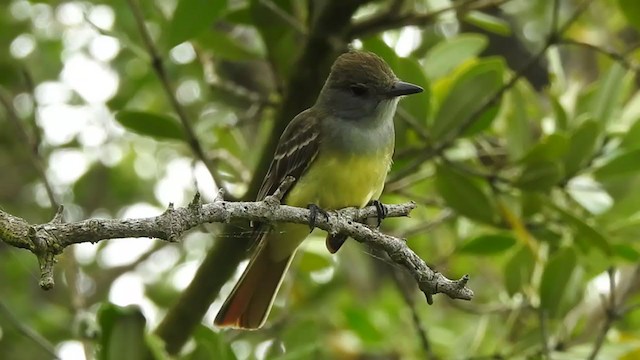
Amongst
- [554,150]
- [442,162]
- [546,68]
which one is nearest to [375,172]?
[442,162]

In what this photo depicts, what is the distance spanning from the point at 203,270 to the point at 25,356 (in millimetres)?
1604

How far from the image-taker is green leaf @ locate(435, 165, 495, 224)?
11.1 feet

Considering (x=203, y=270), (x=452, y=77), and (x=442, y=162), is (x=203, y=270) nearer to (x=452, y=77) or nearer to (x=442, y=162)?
(x=442, y=162)

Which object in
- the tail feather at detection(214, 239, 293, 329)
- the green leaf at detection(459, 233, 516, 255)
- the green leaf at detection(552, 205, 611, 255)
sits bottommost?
the tail feather at detection(214, 239, 293, 329)

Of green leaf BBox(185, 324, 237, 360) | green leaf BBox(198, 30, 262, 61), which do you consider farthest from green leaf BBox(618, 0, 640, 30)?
green leaf BBox(185, 324, 237, 360)

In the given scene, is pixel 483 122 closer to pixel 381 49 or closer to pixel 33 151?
pixel 381 49

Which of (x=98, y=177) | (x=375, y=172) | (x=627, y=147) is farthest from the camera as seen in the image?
(x=98, y=177)

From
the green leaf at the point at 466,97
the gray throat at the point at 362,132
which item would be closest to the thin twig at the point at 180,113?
the gray throat at the point at 362,132

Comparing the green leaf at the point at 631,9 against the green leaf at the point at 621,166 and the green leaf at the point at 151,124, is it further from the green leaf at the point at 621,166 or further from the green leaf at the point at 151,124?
the green leaf at the point at 151,124

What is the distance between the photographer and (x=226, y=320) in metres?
3.43

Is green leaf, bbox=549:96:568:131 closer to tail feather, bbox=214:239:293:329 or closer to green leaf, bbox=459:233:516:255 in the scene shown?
green leaf, bbox=459:233:516:255

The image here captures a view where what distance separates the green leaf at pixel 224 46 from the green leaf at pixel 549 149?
3.53 feet

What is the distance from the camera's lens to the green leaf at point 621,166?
328 cm

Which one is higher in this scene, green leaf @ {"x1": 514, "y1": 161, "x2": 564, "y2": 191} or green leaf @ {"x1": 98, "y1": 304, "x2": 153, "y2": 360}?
green leaf @ {"x1": 514, "y1": 161, "x2": 564, "y2": 191}
